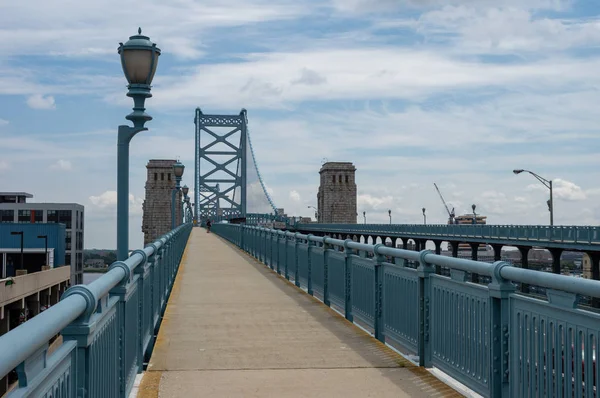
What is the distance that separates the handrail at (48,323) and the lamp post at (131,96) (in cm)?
386

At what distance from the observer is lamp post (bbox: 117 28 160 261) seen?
9.14 meters

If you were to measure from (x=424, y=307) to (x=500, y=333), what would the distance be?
1.87m

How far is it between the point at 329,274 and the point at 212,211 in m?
127

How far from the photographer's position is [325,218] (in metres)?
175

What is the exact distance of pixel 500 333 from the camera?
5.95 m

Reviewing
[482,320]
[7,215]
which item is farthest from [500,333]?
[7,215]

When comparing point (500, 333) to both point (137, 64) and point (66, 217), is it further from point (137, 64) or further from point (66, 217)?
point (66, 217)

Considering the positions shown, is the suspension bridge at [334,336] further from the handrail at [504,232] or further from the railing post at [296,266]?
the handrail at [504,232]

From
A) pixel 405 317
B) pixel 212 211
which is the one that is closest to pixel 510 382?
pixel 405 317

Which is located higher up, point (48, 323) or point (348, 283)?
point (48, 323)

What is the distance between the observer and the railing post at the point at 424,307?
7.72m

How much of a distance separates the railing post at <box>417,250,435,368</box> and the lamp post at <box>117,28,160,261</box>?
11.4 ft

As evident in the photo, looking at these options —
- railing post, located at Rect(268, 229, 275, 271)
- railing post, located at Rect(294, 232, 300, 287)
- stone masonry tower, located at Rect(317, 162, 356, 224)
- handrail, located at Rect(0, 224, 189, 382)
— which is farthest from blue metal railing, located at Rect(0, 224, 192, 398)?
stone masonry tower, located at Rect(317, 162, 356, 224)

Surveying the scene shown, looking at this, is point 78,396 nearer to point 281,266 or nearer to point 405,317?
point 405,317
